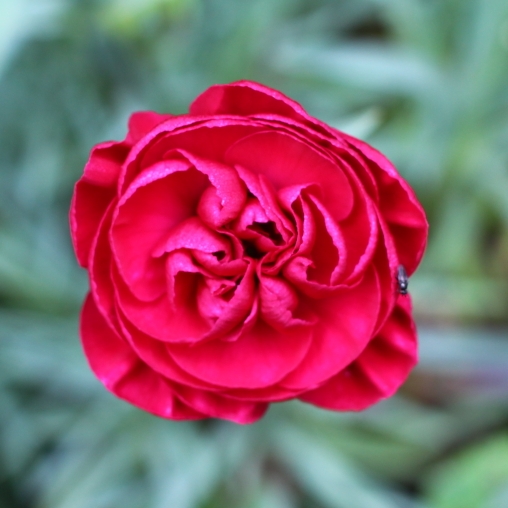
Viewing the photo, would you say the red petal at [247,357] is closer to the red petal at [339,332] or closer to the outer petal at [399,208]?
the red petal at [339,332]

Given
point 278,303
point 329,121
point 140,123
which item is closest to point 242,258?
point 278,303

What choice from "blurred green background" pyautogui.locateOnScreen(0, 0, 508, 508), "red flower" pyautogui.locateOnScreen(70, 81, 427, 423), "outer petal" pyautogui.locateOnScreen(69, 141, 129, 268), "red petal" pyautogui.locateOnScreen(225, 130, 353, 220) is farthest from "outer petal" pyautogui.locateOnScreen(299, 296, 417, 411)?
"blurred green background" pyautogui.locateOnScreen(0, 0, 508, 508)

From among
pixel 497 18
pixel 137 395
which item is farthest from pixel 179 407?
pixel 497 18

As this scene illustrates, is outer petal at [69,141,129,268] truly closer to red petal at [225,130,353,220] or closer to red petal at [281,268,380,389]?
red petal at [225,130,353,220]

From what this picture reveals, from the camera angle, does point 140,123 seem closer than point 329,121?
Yes

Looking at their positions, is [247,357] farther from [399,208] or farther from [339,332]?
[399,208]

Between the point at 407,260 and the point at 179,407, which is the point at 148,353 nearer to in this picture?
the point at 179,407
